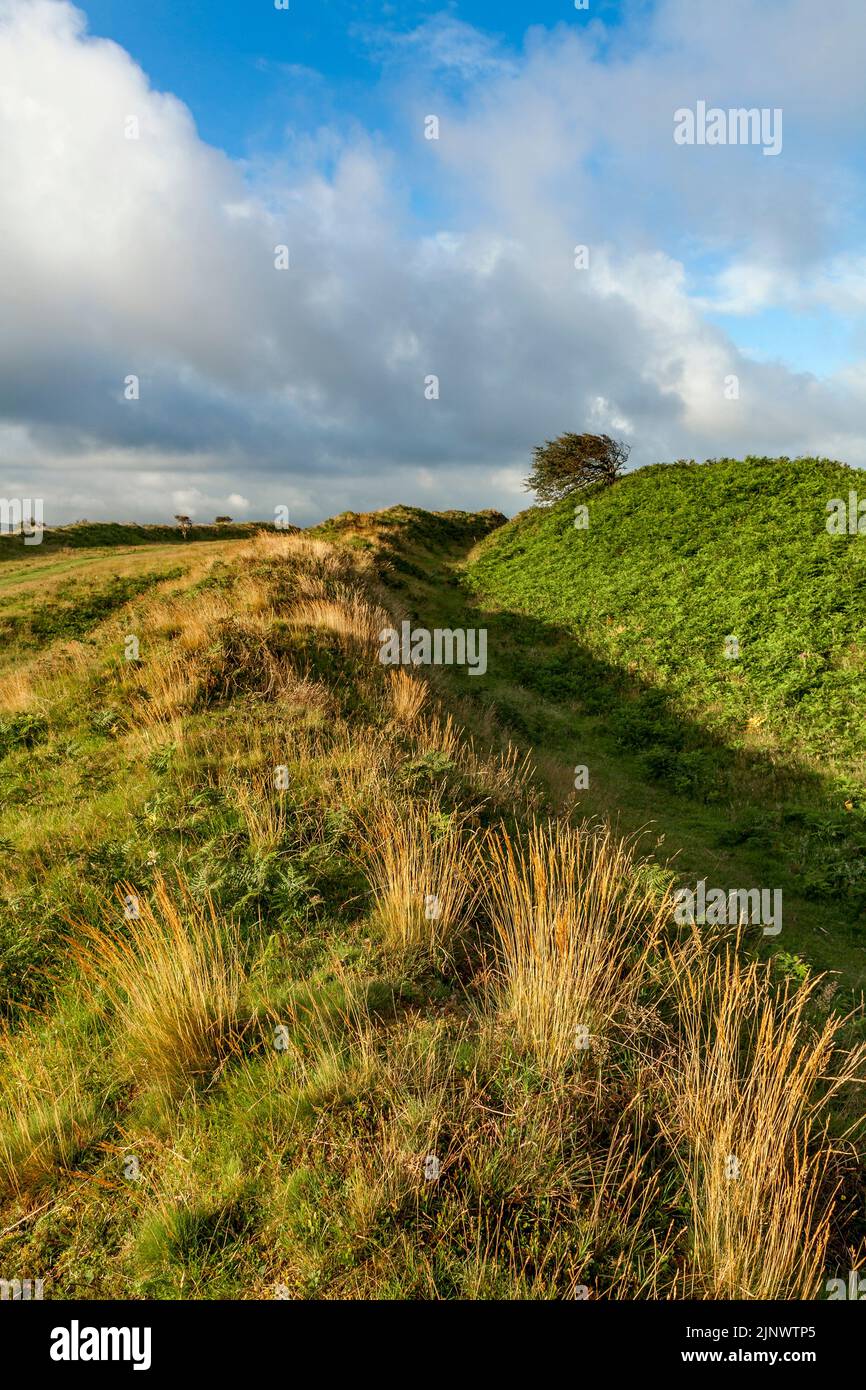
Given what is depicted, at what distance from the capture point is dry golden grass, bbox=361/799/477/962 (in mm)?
5047

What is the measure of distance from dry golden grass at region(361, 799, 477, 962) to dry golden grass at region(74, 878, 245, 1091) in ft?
4.06

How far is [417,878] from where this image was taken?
211 inches

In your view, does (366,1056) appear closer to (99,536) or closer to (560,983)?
(560,983)

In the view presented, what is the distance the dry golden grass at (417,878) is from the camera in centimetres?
505

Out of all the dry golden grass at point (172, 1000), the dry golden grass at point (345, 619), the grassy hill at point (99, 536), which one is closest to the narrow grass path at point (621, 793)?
the dry golden grass at point (345, 619)

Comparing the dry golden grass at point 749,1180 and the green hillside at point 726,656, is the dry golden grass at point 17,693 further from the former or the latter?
the dry golden grass at point 749,1180

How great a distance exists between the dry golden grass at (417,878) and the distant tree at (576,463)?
33.7m

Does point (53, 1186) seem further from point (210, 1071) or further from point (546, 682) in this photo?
point (546, 682)

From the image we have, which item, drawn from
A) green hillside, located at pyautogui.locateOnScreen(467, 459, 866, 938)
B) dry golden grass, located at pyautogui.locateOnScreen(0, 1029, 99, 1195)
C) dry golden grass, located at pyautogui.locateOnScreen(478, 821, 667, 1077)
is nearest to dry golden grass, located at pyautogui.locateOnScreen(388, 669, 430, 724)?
green hillside, located at pyautogui.locateOnScreen(467, 459, 866, 938)

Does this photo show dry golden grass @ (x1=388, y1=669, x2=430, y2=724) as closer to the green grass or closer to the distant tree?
the green grass

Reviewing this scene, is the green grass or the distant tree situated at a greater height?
the distant tree

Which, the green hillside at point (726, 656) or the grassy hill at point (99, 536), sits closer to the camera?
the green hillside at point (726, 656)

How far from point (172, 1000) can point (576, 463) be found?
3794 centimetres

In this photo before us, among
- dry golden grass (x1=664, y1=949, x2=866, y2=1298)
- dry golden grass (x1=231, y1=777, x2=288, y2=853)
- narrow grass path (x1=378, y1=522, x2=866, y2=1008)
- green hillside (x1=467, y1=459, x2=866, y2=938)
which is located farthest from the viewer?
green hillside (x1=467, y1=459, x2=866, y2=938)
